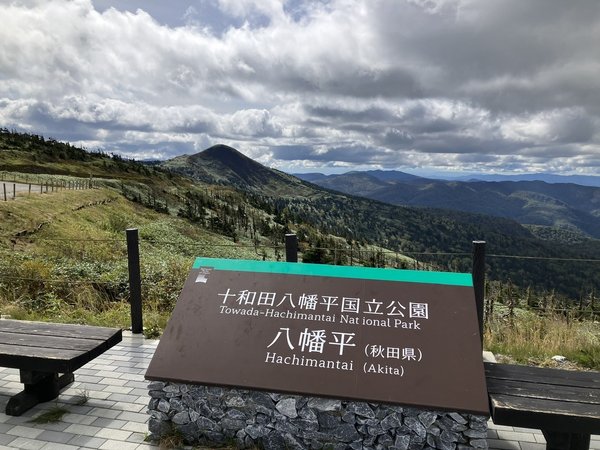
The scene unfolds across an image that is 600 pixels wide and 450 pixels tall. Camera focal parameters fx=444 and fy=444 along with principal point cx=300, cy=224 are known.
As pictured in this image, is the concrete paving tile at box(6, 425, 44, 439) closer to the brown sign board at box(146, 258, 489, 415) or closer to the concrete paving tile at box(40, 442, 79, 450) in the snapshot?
the concrete paving tile at box(40, 442, 79, 450)

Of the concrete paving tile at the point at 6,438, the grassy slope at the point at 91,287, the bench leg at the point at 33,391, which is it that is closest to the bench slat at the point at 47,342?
the bench leg at the point at 33,391

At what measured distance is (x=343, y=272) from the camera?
4246mm

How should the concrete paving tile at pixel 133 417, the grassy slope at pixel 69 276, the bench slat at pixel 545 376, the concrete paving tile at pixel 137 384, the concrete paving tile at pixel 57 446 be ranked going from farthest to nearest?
the grassy slope at pixel 69 276, the concrete paving tile at pixel 137 384, the concrete paving tile at pixel 133 417, the concrete paving tile at pixel 57 446, the bench slat at pixel 545 376

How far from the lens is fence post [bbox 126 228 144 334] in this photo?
20.4ft

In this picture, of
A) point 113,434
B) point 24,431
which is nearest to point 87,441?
point 113,434

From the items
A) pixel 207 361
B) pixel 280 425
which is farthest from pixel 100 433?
pixel 280 425

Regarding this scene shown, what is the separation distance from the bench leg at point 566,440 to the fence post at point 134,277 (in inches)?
203

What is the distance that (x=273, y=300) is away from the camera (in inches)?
161

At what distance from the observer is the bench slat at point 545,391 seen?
336 cm

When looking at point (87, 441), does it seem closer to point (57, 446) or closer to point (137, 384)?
point (57, 446)

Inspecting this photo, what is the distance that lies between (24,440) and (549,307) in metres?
7.32

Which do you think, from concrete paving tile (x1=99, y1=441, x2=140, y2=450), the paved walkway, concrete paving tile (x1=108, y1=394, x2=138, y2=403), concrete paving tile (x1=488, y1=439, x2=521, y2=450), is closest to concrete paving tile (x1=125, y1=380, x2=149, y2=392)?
the paved walkway

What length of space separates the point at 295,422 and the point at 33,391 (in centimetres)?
284

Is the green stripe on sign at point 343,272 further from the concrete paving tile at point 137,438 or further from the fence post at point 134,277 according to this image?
the fence post at point 134,277
